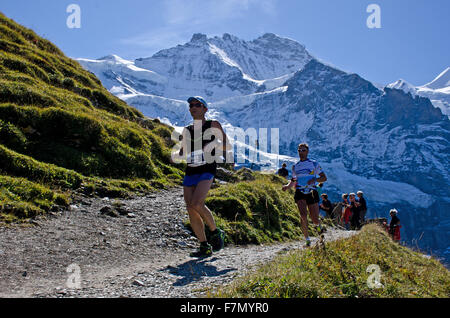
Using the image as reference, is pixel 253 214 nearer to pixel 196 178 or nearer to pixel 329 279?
pixel 196 178

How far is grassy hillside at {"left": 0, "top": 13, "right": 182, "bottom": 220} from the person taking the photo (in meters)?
9.22

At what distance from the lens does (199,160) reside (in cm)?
675

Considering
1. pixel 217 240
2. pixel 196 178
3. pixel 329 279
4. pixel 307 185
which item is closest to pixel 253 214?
pixel 307 185

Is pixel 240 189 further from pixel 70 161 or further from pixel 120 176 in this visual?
pixel 70 161

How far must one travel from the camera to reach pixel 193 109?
7027 mm

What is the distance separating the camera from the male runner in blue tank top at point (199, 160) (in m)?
6.75

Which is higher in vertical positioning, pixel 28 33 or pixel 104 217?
pixel 28 33

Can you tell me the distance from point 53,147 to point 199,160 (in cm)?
782

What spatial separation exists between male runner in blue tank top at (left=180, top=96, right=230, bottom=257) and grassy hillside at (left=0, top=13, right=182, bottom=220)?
4412 millimetres

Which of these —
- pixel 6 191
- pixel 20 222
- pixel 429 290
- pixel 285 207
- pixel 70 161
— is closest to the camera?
pixel 429 290

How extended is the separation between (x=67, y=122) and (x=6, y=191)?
17.2ft
